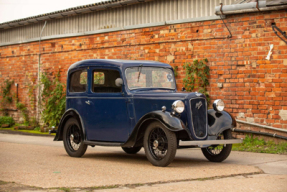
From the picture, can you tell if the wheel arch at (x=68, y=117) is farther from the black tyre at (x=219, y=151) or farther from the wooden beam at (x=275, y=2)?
the wooden beam at (x=275, y=2)

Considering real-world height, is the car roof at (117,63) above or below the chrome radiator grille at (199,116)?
above

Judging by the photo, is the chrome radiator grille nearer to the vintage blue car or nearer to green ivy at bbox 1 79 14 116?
the vintage blue car

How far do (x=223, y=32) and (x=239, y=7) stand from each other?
84cm

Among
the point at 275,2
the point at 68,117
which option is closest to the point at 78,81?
the point at 68,117

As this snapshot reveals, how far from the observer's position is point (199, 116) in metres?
8.06

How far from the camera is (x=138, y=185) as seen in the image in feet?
19.5

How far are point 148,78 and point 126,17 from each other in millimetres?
6311

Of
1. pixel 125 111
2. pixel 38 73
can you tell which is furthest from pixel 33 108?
pixel 125 111

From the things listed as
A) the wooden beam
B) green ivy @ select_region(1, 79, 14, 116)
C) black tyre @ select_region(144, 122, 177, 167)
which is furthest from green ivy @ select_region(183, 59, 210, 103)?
green ivy @ select_region(1, 79, 14, 116)

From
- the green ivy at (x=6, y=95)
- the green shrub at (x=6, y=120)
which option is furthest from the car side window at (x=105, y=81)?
the green ivy at (x=6, y=95)

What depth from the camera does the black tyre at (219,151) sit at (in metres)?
8.45

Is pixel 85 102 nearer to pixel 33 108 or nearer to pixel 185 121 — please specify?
pixel 185 121

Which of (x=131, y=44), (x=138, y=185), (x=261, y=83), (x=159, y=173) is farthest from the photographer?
(x=131, y=44)

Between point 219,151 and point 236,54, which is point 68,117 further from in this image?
point 236,54
